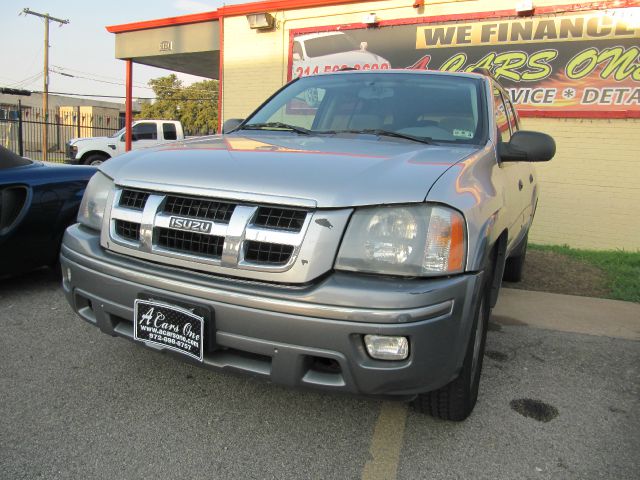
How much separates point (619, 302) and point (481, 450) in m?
3.46

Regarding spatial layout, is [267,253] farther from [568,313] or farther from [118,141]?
[118,141]

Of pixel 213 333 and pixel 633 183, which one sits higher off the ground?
pixel 633 183

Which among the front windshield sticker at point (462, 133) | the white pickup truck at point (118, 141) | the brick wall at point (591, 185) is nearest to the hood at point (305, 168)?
the front windshield sticker at point (462, 133)

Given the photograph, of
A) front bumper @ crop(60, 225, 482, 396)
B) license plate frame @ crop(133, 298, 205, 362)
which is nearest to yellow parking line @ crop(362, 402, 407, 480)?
front bumper @ crop(60, 225, 482, 396)

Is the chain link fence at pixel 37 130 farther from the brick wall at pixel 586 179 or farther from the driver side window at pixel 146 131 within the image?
the brick wall at pixel 586 179

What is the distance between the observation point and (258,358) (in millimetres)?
2082

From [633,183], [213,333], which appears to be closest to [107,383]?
[213,333]

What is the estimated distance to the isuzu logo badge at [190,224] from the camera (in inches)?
81.1

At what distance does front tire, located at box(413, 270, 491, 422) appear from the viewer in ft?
7.35

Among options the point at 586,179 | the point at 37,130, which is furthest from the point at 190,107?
the point at 586,179

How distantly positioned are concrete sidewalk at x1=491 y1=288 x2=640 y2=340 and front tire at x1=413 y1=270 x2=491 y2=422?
174 cm

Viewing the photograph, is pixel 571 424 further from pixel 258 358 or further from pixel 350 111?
pixel 350 111

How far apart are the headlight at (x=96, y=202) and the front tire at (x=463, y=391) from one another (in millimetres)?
1761

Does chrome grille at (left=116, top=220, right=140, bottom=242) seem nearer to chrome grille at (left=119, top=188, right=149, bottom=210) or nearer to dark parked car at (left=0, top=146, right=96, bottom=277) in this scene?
chrome grille at (left=119, top=188, right=149, bottom=210)
